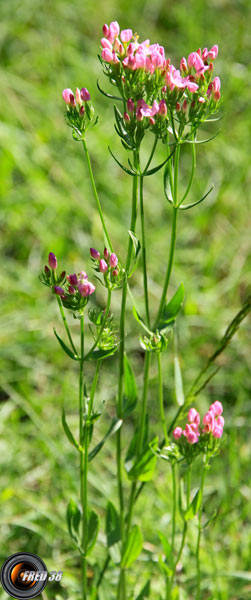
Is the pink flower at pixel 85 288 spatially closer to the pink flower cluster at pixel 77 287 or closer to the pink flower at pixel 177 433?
the pink flower cluster at pixel 77 287

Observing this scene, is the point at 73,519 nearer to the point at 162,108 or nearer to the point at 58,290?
the point at 58,290

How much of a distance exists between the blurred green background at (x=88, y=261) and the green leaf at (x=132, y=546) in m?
0.24

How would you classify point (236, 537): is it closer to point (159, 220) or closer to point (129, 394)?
point (129, 394)

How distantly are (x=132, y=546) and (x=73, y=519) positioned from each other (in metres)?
0.19

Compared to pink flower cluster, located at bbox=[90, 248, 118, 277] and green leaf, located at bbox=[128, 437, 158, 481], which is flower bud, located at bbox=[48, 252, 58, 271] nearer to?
pink flower cluster, located at bbox=[90, 248, 118, 277]

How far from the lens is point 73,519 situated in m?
1.90

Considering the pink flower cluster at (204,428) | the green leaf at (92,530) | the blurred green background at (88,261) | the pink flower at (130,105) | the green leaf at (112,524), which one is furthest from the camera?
the blurred green background at (88,261)

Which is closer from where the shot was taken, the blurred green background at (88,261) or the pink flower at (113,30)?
the pink flower at (113,30)

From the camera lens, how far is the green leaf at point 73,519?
1.88 m

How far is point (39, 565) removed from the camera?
193cm

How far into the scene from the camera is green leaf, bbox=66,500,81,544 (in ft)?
6.17

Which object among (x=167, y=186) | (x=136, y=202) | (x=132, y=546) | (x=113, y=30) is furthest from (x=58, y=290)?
(x=132, y=546)

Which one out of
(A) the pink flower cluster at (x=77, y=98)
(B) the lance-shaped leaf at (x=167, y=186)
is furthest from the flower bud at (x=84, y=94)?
(B) the lance-shaped leaf at (x=167, y=186)

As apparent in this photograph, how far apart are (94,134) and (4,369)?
175 cm
